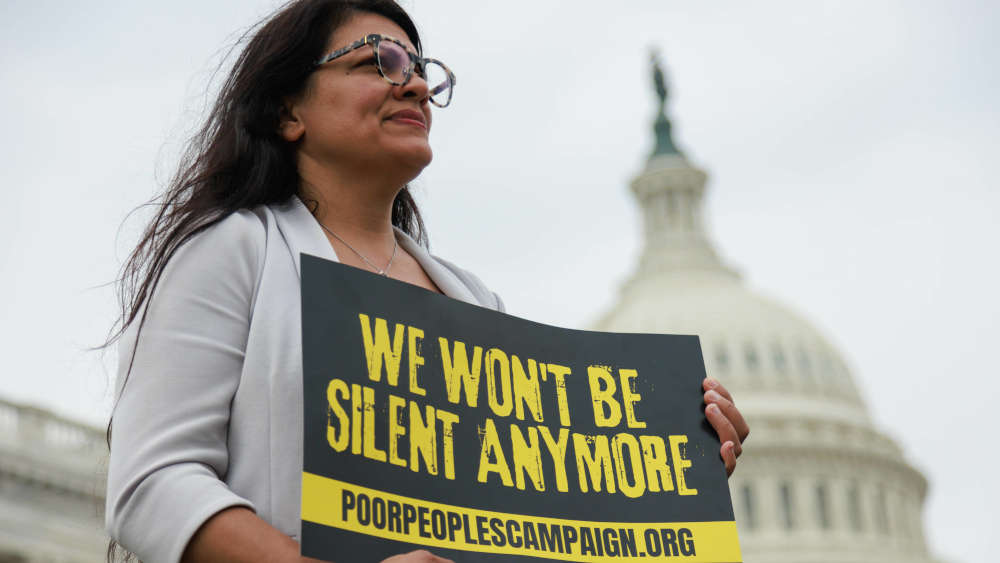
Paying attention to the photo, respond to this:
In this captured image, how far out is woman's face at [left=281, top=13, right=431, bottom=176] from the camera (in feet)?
11.0

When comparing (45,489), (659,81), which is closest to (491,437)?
(45,489)

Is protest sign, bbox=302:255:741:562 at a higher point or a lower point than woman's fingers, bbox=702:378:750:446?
lower

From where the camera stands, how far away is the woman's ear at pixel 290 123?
11.4 feet

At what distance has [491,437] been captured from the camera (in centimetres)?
305

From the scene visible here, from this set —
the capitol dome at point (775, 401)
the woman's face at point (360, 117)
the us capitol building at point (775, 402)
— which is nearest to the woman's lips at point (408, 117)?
the woman's face at point (360, 117)

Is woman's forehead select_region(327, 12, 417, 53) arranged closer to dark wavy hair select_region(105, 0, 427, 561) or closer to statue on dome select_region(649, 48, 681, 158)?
dark wavy hair select_region(105, 0, 427, 561)

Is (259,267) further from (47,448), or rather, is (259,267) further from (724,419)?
(47,448)

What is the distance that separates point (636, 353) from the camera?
11.1ft

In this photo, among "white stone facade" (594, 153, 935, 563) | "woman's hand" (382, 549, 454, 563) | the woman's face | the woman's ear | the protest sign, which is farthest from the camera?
"white stone facade" (594, 153, 935, 563)

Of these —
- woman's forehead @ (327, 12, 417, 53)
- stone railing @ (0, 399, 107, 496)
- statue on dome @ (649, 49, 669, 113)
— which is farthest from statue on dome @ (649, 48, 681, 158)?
woman's forehead @ (327, 12, 417, 53)

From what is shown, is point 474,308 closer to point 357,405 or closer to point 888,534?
point 357,405

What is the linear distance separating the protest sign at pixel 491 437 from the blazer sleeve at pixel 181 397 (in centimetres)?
22

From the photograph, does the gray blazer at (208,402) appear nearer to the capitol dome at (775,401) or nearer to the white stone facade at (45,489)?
the white stone facade at (45,489)

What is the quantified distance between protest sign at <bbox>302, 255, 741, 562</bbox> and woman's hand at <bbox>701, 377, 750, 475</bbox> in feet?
0.07
